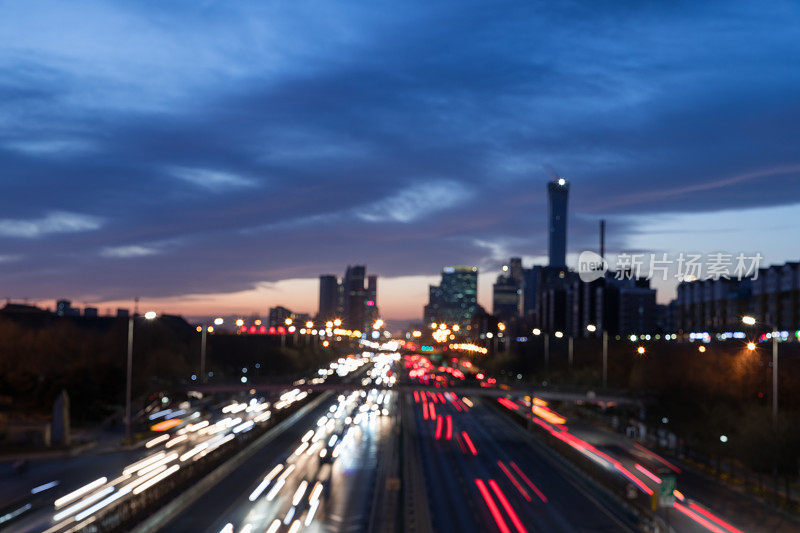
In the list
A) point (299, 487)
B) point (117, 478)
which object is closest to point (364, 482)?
point (299, 487)

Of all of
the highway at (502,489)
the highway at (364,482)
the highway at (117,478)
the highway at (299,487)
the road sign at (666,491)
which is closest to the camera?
the road sign at (666,491)

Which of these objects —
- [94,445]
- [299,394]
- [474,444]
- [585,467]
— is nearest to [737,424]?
[585,467]

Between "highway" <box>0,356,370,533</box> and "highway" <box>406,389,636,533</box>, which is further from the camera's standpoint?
"highway" <box>406,389,636,533</box>

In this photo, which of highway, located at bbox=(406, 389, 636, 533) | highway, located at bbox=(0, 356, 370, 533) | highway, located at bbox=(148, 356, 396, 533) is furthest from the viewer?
highway, located at bbox=(406, 389, 636, 533)

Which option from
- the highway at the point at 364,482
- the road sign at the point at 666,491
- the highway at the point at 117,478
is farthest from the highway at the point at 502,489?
the highway at the point at 117,478

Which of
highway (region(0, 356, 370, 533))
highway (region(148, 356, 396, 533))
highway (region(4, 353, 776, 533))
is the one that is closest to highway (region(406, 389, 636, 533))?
highway (region(4, 353, 776, 533))

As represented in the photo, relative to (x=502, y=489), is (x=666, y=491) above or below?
above

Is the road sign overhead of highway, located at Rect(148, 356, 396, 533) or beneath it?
overhead

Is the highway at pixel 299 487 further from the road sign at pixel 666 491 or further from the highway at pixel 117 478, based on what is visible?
the road sign at pixel 666 491

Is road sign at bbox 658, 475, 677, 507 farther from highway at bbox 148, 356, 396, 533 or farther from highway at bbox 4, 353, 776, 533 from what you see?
highway at bbox 148, 356, 396, 533

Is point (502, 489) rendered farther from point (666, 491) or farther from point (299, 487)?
point (666, 491)

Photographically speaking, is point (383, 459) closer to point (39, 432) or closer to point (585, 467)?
point (585, 467)

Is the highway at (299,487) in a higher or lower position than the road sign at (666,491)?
Result: lower

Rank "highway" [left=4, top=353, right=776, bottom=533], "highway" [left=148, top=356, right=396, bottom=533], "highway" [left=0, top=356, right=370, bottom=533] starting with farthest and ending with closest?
"highway" [left=4, top=353, right=776, bottom=533], "highway" [left=148, top=356, right=396, bottom=533], "highway" [left=0, top=356, right=370, bottom=533]
